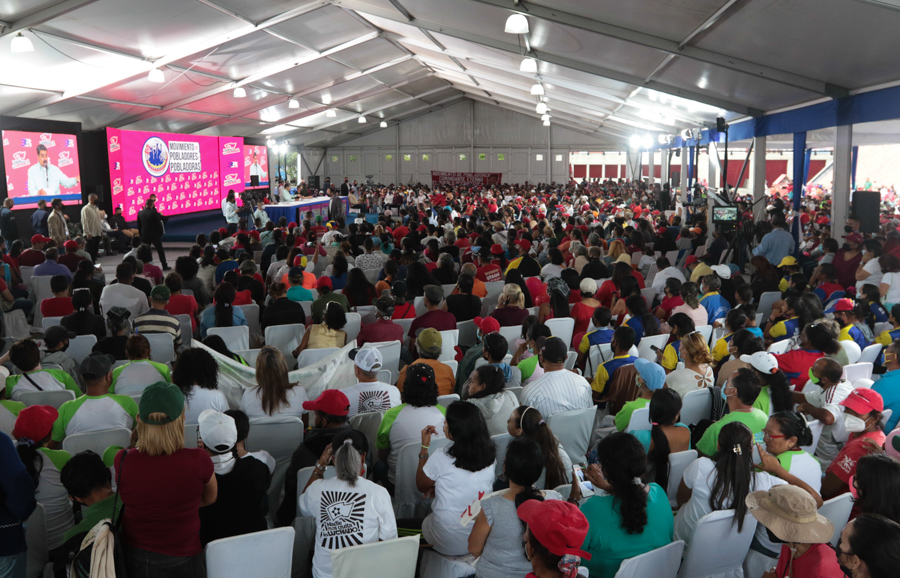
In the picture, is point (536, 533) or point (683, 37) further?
point (683, 37)

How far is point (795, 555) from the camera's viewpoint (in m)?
2.27

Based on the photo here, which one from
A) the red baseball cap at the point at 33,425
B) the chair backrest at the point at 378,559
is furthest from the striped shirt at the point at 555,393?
the red baseball cap at the point at 33,425

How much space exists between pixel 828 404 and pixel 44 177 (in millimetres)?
15634

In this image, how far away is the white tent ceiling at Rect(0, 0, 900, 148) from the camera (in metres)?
7.17

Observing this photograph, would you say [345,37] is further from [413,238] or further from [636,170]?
[636,170]

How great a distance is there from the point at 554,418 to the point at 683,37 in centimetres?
635

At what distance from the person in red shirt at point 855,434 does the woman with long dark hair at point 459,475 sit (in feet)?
5.64

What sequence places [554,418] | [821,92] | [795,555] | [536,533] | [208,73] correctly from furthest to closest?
[208,73] → [821,92] → [554,418] → [795,555] → [536,533]

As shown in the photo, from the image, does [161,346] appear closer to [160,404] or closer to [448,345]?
[448,345]

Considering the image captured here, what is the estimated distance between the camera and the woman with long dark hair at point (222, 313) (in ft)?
19.3

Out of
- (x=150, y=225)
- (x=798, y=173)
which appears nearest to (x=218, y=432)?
(x=798, y=173)

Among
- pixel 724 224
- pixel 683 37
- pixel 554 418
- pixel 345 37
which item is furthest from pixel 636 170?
pixel 554 418

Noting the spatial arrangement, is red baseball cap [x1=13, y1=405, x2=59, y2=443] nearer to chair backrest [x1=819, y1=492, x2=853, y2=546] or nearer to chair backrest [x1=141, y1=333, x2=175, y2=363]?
chair backrest [x1=141, y1=333, x2=175, y2=363]

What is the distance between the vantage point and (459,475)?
282cm
